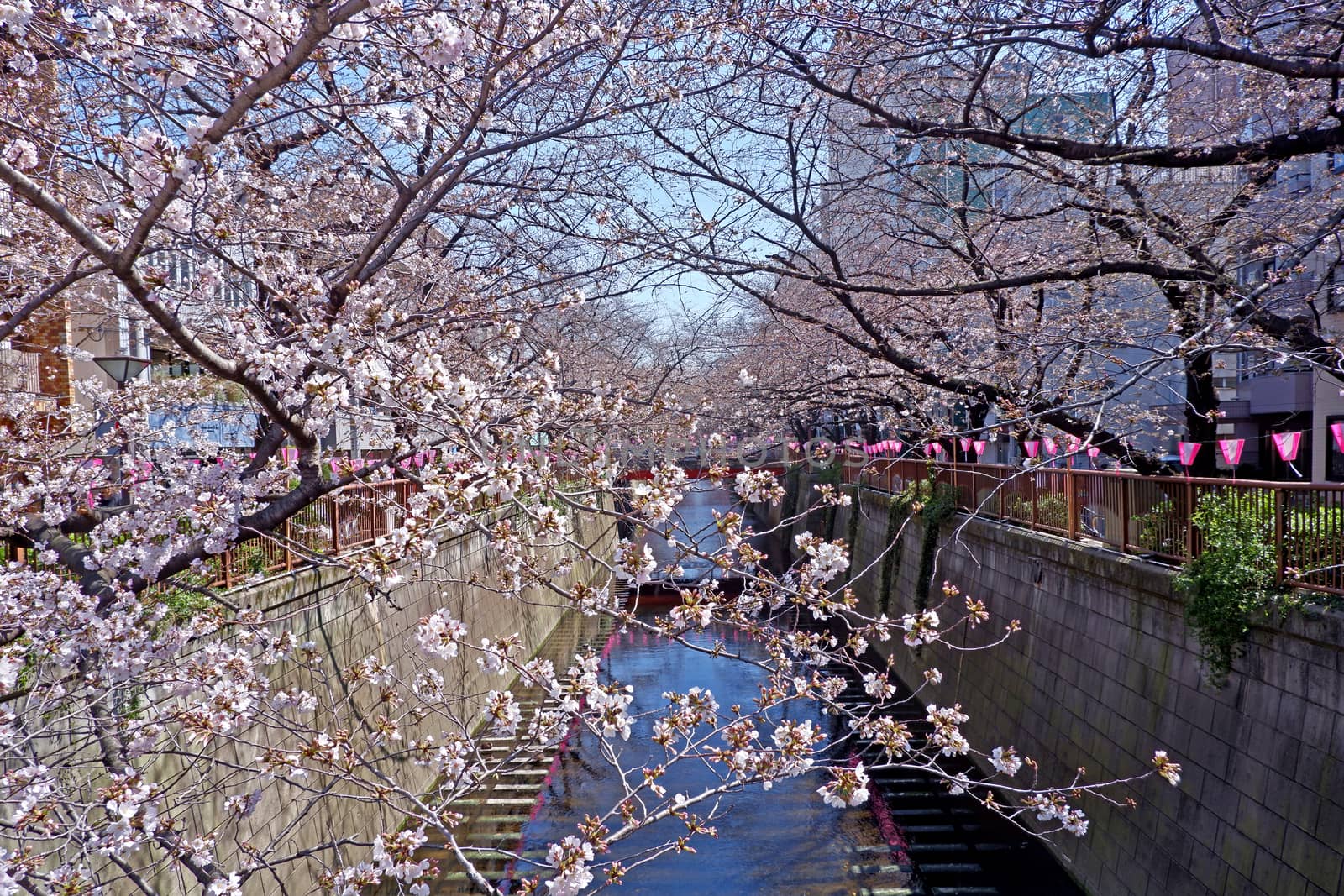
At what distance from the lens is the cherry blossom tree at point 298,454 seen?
4309mm

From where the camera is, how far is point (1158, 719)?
866 cm

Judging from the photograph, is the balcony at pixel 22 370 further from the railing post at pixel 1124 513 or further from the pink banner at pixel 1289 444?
the pink banner at pixel 1289 444

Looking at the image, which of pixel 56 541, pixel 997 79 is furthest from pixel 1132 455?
pixel 56 541

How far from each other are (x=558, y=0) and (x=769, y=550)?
128 feet

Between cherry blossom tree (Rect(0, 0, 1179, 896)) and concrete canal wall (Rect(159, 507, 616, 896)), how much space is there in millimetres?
206

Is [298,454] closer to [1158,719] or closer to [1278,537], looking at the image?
[1278,537]

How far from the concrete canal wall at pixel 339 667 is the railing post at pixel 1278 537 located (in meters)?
5.35

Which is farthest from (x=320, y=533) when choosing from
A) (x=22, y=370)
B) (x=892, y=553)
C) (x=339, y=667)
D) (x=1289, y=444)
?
(x=892, y=553)

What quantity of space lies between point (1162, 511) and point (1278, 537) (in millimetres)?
2003

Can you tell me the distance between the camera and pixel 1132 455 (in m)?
11.2

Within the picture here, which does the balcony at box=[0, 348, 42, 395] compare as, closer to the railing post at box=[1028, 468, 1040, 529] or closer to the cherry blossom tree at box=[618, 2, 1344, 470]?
the cherry blossom tree at box=[618, 2, 1344, 470]

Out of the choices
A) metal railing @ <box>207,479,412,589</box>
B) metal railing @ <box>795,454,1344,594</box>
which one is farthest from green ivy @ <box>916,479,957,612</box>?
metal railing @ <box>207,479,412,589</box>

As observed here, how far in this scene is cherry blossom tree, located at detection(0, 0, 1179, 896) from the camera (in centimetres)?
431

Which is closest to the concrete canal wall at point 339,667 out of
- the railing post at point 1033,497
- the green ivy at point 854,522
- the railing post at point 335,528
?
the railing post at point 335,528
